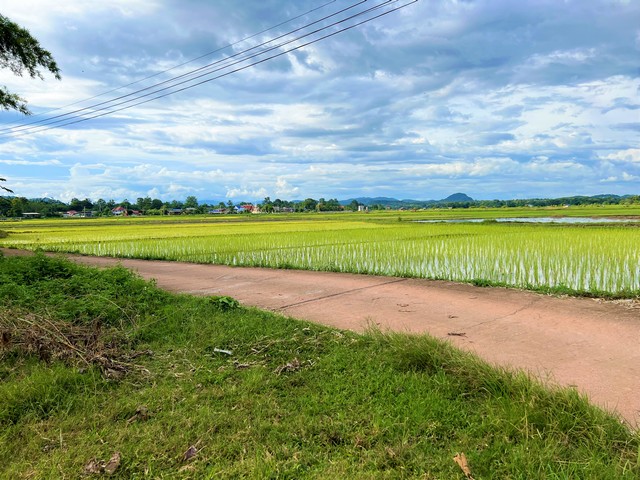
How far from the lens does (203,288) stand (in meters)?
9.60

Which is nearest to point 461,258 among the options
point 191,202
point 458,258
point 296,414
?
point 458,258

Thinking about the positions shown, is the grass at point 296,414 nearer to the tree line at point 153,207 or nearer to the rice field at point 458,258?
the rice field at point 458,258

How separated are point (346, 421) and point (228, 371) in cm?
157

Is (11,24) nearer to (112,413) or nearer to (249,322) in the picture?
(249,322)

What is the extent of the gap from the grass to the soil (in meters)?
0.65

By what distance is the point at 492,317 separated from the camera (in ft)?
20.9

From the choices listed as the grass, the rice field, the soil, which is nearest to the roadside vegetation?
the rice field

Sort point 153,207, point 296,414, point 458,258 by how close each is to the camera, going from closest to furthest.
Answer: point 296,414
point 458,258
point 153,207

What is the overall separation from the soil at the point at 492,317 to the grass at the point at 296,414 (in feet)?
2.13

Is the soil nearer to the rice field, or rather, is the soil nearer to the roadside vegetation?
the roadside vegetation

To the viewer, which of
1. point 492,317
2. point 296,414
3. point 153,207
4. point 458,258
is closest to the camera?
point 296,414

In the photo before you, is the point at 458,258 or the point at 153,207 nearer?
the point at 458,258

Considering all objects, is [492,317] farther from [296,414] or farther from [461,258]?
[461,258]

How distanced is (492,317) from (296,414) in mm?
→ 4204
